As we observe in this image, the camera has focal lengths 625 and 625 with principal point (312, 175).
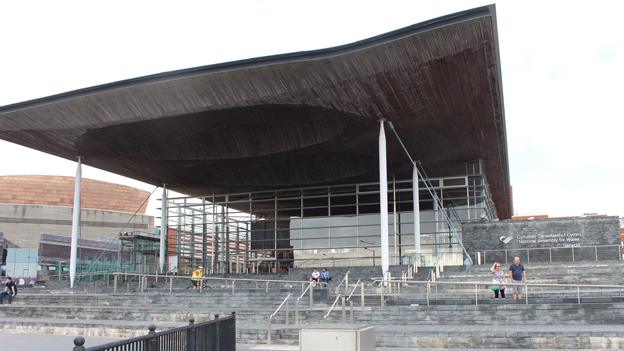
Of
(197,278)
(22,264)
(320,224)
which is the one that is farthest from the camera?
(22,264)

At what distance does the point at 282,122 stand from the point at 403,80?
871 cm

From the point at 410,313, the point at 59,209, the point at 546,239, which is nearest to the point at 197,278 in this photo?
the point at 410,313

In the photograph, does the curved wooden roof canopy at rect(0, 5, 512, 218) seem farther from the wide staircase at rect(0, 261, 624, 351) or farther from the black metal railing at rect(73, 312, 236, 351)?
the black metal railing at rect(73, 312, 236, 351)

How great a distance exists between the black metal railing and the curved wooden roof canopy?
1374 centimetres

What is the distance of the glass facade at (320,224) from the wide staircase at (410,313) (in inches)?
444

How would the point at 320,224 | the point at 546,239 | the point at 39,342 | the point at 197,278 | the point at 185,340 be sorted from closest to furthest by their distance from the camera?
the point at 185,340
the point at 39,342
the point at 197,278
the point at 546,239
the point at 320,224

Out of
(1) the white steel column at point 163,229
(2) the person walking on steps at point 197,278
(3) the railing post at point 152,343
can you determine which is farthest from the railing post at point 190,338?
(1) the white steel column at point 163,229

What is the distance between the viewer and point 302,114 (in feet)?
93.3

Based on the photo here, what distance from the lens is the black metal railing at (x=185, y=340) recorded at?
5.39 metres

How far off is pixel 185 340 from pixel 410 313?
960 centimetres

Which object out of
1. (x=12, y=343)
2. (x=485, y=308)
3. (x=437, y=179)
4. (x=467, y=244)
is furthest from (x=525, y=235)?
(x=12, y=343)

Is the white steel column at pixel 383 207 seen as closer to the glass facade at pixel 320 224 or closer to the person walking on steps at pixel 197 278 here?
the person walking on steps at pixel 197 278

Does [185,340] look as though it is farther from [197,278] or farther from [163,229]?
[163,229]

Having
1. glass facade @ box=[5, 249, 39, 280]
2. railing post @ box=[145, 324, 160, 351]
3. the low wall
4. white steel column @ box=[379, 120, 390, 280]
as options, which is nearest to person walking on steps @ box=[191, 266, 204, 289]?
white steel column @ box=[379, 120, 390, 280]
